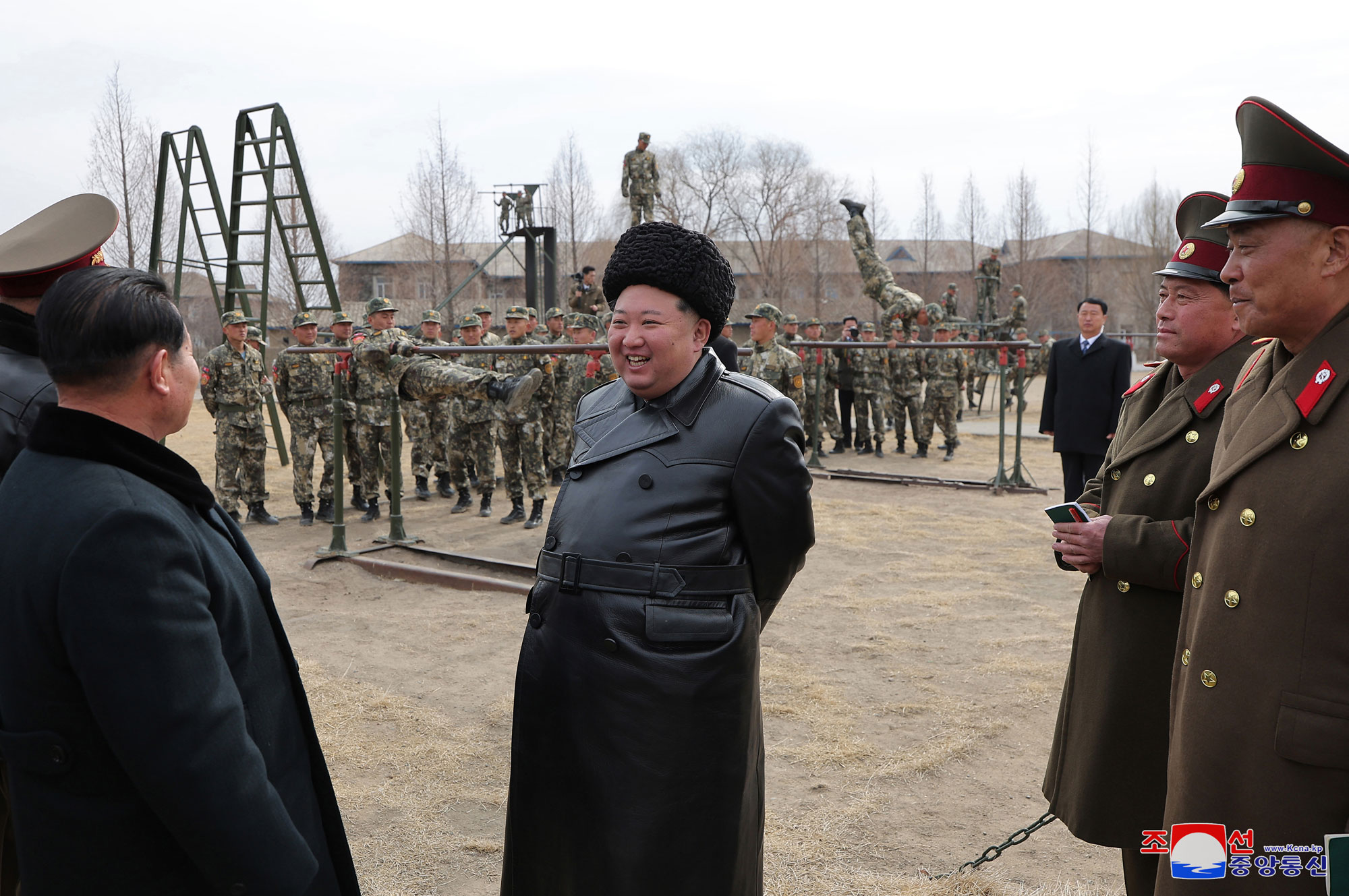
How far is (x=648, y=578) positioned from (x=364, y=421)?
858 cm

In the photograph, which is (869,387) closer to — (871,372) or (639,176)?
(871,372)

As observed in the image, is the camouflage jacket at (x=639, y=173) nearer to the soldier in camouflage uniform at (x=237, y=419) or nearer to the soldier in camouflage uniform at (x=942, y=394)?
the soldier in camouflage uniform at (x=942, y=394)

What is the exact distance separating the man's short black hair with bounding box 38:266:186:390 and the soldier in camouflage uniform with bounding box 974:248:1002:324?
23147mm

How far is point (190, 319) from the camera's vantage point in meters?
31.2

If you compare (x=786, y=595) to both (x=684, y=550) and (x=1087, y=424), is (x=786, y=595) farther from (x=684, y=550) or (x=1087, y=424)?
(x=684, y=550)

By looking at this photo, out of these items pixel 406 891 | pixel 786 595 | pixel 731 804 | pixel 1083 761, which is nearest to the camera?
pixel 731 804

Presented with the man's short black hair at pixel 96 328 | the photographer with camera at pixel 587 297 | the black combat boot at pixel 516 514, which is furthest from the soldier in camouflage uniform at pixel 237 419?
the man's short black hair at pixel 96 328

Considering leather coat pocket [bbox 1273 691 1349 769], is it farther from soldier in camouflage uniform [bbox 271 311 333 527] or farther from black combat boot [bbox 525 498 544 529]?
soldier in camouflage uniform [bbox 271 311 333 527]

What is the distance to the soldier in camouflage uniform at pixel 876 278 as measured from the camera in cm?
1570

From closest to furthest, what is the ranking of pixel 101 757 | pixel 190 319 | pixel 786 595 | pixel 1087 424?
pixel 101 757 < pixel 786 595 < pixel 1087 424 < pixel 190 319

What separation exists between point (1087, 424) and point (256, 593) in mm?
7065

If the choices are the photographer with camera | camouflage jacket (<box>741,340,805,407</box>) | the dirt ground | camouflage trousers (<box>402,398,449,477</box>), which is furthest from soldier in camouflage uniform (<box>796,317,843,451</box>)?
the dirt ground

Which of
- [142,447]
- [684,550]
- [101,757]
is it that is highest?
[142,447]

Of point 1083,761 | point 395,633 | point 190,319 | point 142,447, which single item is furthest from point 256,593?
point 190,319
